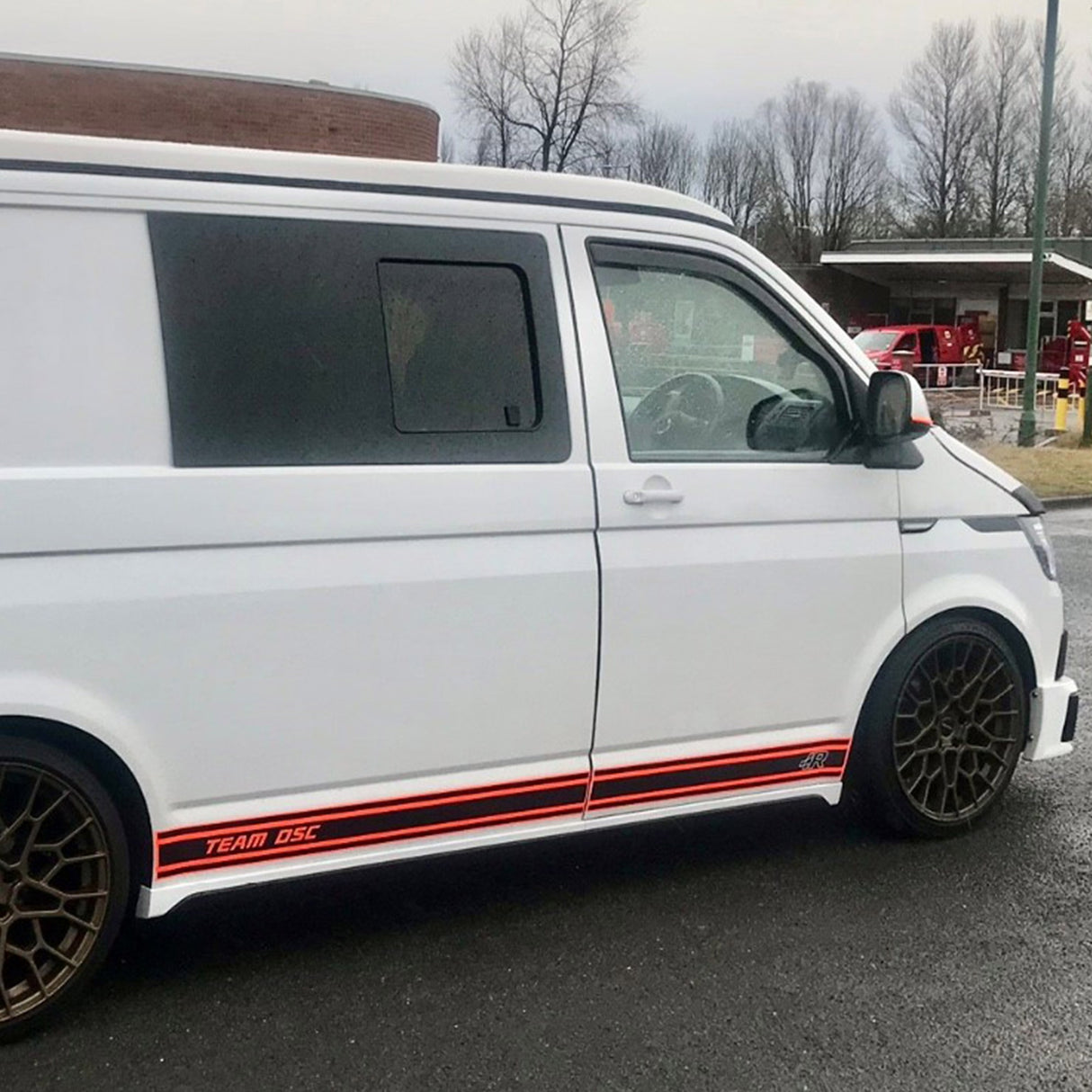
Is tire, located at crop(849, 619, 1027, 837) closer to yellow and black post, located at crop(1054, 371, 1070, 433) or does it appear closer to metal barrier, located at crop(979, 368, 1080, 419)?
yellow and black post, located at crop(1054, 371, 1070, 433)

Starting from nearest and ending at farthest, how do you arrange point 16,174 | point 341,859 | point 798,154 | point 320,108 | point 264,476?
point 16,174, point 264,476, point 341,859, point 320,108, point 798,154

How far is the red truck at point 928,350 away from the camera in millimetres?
32375

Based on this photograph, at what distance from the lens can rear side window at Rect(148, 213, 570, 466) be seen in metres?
3.19

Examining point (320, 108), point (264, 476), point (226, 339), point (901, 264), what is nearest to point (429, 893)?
point (264, 476)

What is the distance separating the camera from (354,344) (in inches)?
134

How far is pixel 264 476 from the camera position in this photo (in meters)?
3.21

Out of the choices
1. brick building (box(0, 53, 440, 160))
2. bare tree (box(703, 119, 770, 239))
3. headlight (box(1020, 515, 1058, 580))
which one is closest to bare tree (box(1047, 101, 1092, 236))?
bare tree (box(703, 119, 770, 239))

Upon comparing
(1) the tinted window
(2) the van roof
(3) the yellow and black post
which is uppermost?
(2) the van roof

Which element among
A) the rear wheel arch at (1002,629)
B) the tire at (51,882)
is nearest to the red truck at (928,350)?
the rear wheel arch at (1002,629)

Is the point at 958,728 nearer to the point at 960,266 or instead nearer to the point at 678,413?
the point at 678,413

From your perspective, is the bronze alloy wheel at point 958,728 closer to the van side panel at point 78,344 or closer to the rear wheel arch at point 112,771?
the rear wheel arch at point 112,771

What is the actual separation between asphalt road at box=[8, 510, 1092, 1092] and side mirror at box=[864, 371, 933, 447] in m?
1.44

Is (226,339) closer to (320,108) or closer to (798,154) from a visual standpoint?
(320,108)

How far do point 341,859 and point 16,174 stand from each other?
75.2 inches
